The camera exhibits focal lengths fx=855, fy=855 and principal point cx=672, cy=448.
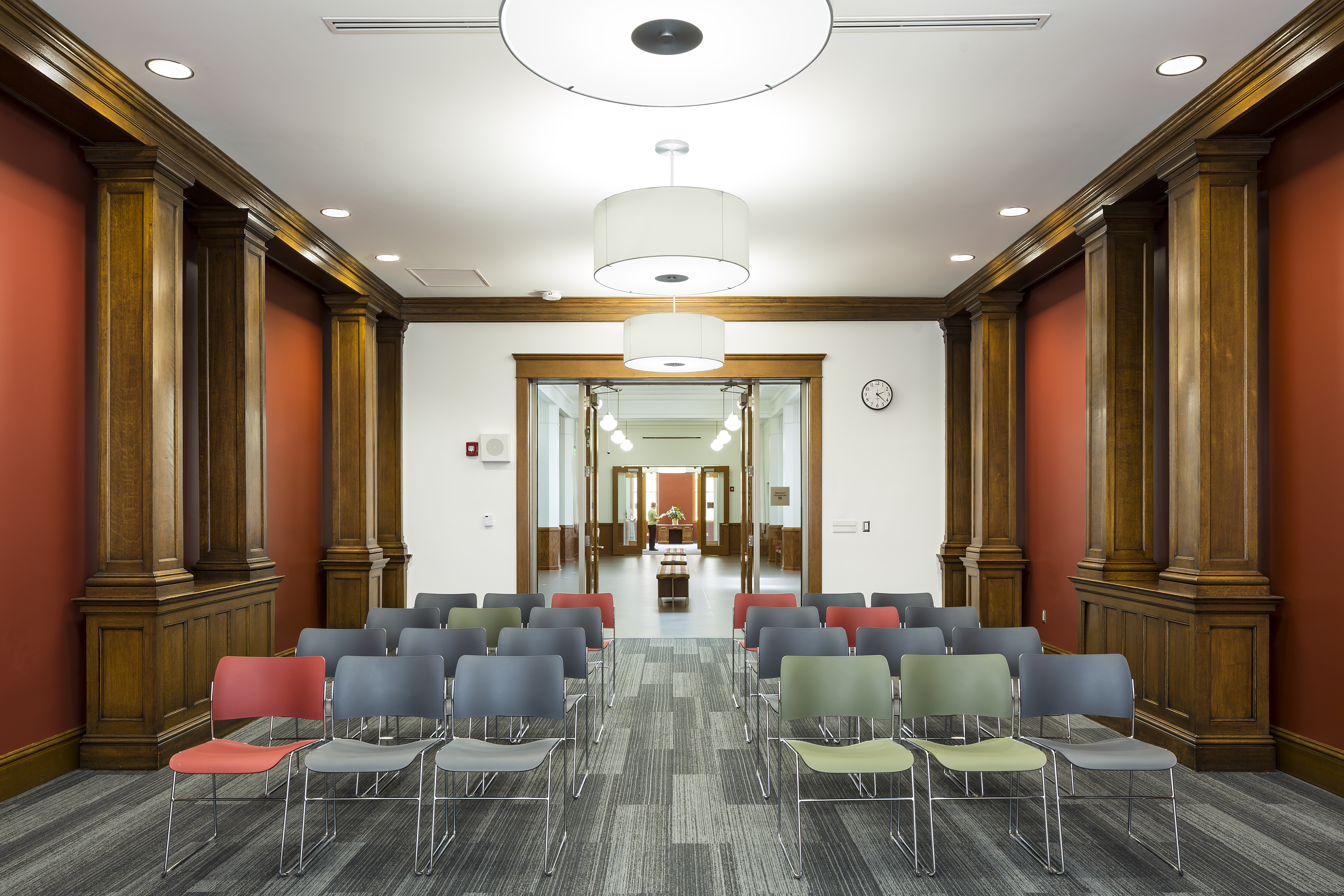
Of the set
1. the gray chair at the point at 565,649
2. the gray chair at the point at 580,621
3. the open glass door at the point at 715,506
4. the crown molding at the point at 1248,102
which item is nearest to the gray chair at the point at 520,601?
the gray chair at the point at 580,621

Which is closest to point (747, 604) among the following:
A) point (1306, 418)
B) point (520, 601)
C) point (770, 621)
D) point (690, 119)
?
point (770, 621)

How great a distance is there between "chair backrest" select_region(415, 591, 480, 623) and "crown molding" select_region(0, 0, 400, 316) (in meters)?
2.90

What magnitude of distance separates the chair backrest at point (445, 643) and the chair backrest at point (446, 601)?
148cm

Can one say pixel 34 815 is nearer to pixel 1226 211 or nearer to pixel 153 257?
pixel 153 257

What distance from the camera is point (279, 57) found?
418 cm

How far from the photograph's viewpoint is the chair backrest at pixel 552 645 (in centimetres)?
479

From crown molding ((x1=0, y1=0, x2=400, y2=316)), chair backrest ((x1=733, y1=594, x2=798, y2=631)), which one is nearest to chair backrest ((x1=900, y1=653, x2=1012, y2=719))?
chair backrest ((x1=733, y1=594, x2=798, y2=631))

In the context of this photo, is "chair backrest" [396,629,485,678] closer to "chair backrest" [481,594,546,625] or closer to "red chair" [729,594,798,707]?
"chair backrest" [481,594,546,625]

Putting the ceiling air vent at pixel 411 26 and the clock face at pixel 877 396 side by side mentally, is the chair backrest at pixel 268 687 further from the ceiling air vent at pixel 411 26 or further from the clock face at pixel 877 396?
the clock face at pixel 877 396

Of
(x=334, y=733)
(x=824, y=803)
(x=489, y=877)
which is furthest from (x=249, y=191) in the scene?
(x=824, y=803)

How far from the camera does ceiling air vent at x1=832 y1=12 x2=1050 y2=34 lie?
381 centimetres

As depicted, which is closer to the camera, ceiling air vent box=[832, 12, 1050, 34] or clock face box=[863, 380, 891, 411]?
ceiling air vent box=[832, 12, 1050, 34]

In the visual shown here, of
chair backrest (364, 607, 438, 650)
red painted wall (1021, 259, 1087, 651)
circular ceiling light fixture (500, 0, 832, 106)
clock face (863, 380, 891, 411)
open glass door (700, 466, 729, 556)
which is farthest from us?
open glass door (700, 466, 729, 556)

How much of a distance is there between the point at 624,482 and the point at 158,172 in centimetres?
1824
